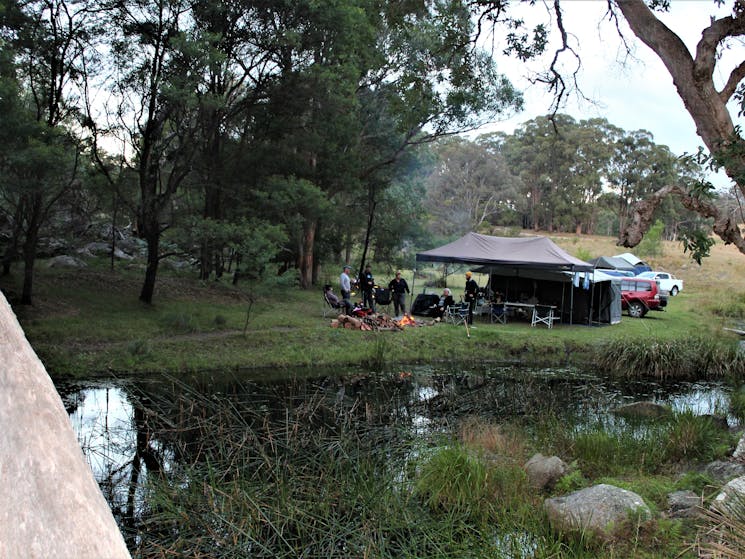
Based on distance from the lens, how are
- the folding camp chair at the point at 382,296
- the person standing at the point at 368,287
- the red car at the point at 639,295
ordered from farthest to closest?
1. the red car at the point at 639,295
2. the folding camp chair at the point at 382,296
3. the person standing at the point at 368,287

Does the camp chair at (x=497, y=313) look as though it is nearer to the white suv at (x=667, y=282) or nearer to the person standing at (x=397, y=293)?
the person standing at (x=397, y=293)

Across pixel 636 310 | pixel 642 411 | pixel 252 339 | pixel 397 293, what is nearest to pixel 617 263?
pixel 636 310

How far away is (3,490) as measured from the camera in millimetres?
1037

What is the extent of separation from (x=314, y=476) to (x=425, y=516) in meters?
0.95

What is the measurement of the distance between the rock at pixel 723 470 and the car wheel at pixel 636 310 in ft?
52.4

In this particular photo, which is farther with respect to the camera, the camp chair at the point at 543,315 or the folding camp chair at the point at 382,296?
the folding camp chair at the point at 382,296

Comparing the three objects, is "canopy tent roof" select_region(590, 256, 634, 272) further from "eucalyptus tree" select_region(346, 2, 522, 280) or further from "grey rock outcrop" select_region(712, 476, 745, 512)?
"grey rock outcrop" select_region(712, 476, 745, 512)

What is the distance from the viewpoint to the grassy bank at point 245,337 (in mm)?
12664

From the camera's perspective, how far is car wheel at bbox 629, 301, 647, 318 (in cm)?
2155

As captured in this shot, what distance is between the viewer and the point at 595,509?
515 centimetres

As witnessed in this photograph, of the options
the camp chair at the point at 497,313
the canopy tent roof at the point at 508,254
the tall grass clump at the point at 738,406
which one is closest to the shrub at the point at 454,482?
the tall grass clump at the point at 738,406

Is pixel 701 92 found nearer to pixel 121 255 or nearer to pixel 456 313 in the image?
pixel 456 313

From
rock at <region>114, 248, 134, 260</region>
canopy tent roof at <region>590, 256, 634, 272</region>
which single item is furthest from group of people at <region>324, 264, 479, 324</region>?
canopy tent roof at <region>590, 256, 634, 272</region>

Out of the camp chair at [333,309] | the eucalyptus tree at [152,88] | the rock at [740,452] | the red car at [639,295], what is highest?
the eucalyptus tree at [152,88]
